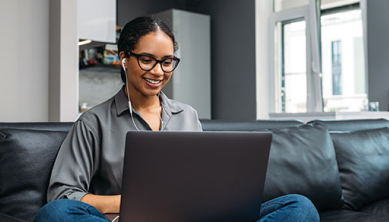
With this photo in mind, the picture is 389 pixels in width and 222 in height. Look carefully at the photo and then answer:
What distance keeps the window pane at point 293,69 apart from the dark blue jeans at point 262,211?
12.7 feet

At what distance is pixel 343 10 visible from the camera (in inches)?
182

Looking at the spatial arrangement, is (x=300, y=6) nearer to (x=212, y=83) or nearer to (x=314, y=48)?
(x=314, y=48)

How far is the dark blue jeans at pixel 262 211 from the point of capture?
1125 millimetres

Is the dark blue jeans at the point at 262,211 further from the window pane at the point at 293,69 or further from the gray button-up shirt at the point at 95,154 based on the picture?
the window pane at the point at 293,69

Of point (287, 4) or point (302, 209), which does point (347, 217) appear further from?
point (287, 4)

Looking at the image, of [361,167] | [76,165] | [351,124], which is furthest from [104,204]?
A: [351,124]

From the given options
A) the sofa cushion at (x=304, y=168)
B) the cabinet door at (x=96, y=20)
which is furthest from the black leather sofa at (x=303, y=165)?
the cabinet door at (x=96, y=20)

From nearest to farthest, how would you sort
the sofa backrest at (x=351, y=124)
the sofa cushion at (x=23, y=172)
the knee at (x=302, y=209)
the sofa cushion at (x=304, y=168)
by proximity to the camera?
1. the knee at (x=302, y=209)
2. the sofa cushion at (x=23, y=172)
3. the sofa cushion at (x=304, y=168)
4. the sofa backrest at (x=351, y=124)

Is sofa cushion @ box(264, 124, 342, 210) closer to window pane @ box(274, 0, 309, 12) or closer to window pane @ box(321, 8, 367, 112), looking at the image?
window pane @ box(321, 8, 367, 112)

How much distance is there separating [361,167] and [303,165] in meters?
0.39

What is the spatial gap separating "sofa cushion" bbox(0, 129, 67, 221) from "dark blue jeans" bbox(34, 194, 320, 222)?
0.29 m

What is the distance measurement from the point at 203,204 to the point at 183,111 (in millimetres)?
648

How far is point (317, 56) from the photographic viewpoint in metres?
4.86

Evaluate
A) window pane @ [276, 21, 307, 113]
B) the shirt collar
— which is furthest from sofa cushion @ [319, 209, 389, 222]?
window pane @ [276, 21, 307, 113]
